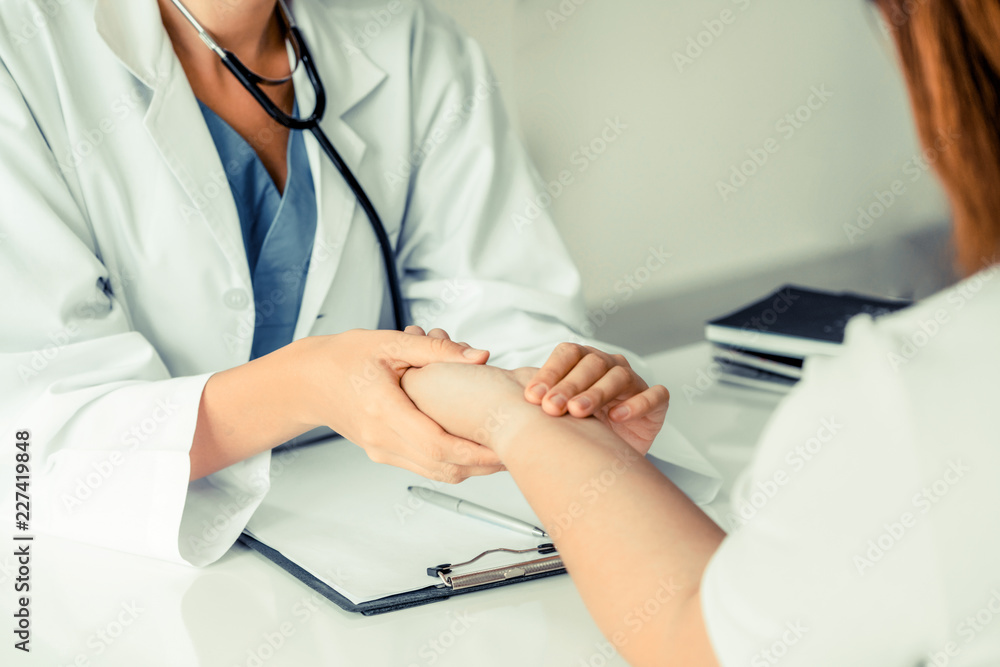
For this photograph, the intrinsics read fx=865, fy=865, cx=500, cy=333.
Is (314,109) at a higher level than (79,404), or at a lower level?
higher

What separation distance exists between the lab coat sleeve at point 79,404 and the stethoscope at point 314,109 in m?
0.21

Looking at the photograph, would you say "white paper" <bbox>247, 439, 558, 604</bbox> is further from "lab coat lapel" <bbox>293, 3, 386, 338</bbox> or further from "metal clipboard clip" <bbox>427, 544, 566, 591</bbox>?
"lab coat lapel" <bbox>293, 3, 386, 338</bbox>

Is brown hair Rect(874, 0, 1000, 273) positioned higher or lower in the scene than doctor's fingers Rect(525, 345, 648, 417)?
higher

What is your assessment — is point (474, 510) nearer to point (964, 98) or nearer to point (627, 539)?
point (627, 539)

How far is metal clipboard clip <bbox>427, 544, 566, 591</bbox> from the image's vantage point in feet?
2.16

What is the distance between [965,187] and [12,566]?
754 millimetres

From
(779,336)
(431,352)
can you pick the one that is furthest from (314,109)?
(779,336)

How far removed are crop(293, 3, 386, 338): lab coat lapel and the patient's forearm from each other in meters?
0.49

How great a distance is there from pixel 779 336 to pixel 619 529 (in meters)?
0.68

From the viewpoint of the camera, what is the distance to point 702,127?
1.60 metres

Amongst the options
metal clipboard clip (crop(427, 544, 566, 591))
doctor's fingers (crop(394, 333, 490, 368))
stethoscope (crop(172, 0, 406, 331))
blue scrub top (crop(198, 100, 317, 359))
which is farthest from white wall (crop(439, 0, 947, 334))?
metal clipboard clip (crop(427, 544, 566, 591))

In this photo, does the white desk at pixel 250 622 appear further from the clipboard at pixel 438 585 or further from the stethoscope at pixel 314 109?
the stethoscope at pixel 314 109

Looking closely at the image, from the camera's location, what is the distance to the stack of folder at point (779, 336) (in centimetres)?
109

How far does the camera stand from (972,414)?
0.37 meters
